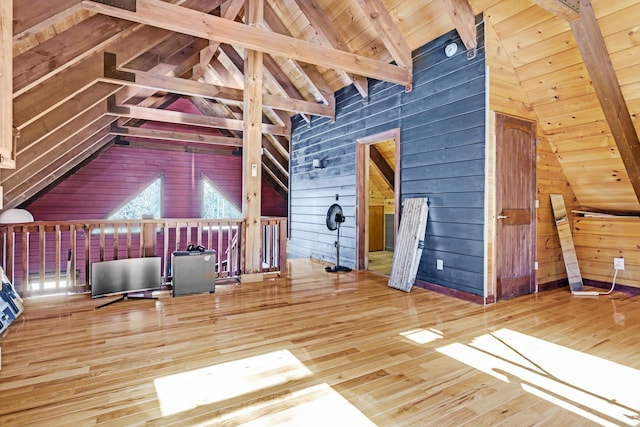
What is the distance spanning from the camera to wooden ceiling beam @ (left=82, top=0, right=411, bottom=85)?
9.34 feet

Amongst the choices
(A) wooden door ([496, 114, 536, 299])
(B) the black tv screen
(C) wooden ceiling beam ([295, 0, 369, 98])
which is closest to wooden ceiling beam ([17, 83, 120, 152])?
(B) the black tv screen

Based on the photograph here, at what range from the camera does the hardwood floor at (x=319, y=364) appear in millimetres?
1609

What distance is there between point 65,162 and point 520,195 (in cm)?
728

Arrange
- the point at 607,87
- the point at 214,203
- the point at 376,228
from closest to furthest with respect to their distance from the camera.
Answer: the point at 607,87 → the point at 376,228 → the point at 214,203

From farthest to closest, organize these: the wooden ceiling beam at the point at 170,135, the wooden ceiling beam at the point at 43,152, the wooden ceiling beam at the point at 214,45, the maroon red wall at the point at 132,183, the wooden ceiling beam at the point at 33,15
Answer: the maroon red wall at the point at 132,183 < the wooden ceiling beam at the point at 170,135 < the wooden ceiling beam at the point at 214,45 < the wooden ceiling beam at the point at 43,152 < the wooden ceiling beam at the point at 33,15

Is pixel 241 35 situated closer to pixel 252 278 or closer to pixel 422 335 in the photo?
pixel 252 278

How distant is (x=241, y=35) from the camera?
3406 mm

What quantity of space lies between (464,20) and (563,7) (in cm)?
110

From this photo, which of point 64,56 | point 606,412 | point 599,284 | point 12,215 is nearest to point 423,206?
point 599,284

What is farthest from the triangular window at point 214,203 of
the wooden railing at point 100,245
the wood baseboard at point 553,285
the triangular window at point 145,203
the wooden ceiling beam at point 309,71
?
the wood baseboard at point 553,285

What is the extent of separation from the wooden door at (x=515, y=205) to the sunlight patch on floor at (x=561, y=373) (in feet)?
4.07

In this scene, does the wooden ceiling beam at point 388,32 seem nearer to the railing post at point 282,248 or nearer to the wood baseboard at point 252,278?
the railing post at point 282,248

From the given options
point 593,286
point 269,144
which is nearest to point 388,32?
point 593,286

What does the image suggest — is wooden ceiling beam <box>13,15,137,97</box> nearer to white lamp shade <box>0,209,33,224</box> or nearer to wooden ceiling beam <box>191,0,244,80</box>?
wooden ceiling beam <box>191,0,244,80</box>
